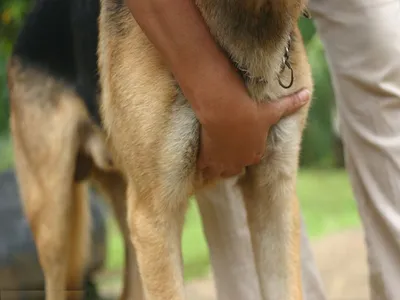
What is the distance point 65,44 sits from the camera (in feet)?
7.23

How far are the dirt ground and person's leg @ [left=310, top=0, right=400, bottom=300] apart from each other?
867 millimetres

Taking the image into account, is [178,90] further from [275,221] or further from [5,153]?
[5,153]

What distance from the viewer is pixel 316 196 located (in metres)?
5.18

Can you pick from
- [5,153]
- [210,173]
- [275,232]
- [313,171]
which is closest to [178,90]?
[210,173]

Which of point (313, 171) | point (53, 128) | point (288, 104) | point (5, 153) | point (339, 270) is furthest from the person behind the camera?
point (313, 171)

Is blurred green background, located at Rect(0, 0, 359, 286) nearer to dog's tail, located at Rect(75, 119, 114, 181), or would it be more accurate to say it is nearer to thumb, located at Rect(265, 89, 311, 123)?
dog's tail, located at Rect(75, 119, 114, 181)

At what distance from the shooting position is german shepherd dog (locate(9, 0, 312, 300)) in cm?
163

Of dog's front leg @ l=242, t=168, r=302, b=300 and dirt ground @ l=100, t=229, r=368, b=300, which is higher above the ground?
dog's front leg @ l=242, t=168, r=302, b=300

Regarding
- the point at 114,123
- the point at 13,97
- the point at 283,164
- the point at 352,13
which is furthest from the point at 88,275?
the point at 352,13

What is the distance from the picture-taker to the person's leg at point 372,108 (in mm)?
1919

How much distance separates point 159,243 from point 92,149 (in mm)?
644

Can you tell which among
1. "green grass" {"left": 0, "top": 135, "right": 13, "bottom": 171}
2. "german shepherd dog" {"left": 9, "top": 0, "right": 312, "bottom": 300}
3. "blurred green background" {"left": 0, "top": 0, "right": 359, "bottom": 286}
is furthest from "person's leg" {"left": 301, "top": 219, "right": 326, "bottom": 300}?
"green grass" {"left": 0, "top": 135, "right": 13, "bottom": 171}

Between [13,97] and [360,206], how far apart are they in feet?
3.84

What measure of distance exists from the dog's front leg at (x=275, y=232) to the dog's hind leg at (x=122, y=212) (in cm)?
65
